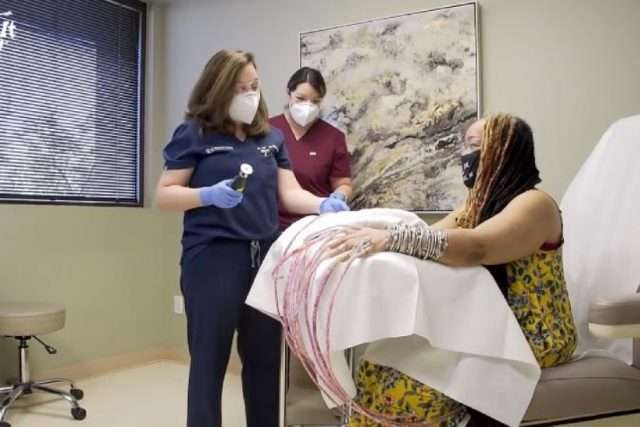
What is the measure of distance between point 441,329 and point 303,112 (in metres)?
1.48

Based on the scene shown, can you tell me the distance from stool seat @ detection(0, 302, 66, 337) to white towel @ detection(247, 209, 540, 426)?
1.72 meters

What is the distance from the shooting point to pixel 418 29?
8.12ft

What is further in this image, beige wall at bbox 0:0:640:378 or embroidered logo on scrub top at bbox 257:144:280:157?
beige wall at bbox 0:0:640:378

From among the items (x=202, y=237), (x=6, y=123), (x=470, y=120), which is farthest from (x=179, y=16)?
(x=202, y=237)

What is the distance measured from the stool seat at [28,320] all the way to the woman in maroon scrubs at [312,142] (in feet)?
3.84

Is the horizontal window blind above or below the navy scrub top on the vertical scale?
above

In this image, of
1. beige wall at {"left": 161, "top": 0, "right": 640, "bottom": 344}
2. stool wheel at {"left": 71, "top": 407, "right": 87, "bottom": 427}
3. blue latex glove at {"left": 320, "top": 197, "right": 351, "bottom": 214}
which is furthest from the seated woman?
stool wheel at {"left": 71, "top": 407, "right": 87, "bottom": 427}

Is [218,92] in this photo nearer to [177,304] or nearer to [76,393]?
[76,393]

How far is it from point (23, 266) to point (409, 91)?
198 cm

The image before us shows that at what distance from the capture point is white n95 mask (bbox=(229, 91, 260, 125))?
168 cm

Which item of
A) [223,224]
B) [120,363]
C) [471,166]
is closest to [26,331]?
[120,363]

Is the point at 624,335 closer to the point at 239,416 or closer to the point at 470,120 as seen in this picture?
the point at 470,120

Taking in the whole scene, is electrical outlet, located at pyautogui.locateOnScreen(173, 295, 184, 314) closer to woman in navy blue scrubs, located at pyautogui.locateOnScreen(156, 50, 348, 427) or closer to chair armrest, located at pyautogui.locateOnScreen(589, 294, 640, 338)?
woman in navy blue scrubs, located at pyautogui.locateOnScreen(156, 50, 348, 427)

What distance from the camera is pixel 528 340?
1.15 m
